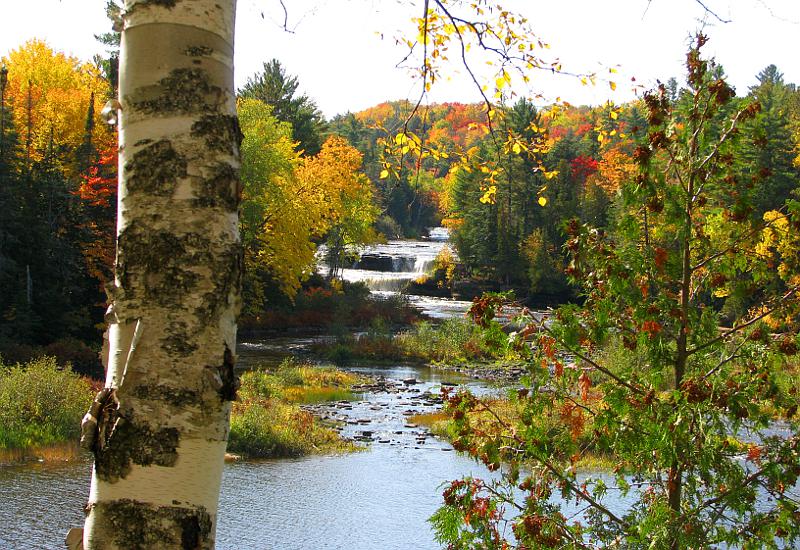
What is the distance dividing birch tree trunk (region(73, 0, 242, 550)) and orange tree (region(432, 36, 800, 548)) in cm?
340

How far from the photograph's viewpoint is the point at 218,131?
1.62m

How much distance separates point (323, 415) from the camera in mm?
18688

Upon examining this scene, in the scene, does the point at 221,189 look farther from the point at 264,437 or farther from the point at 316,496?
the point at 264,437

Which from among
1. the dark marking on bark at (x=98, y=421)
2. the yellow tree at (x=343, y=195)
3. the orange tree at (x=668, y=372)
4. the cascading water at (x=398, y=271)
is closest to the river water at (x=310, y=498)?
the orange tree at (x=668, y=372)

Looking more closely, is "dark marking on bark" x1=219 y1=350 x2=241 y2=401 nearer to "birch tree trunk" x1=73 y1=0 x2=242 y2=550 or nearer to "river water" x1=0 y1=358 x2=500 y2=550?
"birch tree trunk" x1=73 y1=0 x2=242 y2=550

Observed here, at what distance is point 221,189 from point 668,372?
4.41 metres

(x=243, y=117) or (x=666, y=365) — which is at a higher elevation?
(x=243, y=117)

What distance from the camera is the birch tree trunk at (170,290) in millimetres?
1494

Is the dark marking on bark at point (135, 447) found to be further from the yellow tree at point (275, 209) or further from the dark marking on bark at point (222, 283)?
the yellow tree at point (275, 209)

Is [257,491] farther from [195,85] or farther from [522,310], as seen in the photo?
[195,85]

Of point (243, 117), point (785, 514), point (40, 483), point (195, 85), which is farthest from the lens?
point (243, 117)

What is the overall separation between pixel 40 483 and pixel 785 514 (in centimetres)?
1130

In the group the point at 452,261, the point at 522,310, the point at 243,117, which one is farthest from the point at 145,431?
the point at 452,261

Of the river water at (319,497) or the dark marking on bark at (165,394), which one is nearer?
the dark marking on bark at (165,394)
